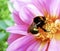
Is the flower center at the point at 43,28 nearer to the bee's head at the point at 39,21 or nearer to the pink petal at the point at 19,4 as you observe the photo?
the bee's head at the point at 39,21

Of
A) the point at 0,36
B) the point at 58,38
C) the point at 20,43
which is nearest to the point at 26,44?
the point at 20,43

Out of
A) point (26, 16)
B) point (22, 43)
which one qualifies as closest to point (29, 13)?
point (26, 16)

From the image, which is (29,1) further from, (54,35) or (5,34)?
(5,34)

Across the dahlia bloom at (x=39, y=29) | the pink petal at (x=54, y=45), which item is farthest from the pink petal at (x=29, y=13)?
the pink petal at (x=54, y=45)

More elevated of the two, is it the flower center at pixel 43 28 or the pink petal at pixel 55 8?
the pink petal at pixel 55 8

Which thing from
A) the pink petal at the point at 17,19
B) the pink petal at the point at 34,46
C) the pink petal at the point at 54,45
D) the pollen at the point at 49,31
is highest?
the pink petal at the point at 17,19

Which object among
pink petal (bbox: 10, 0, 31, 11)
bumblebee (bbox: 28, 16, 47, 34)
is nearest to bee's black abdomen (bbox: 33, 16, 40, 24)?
bumblebee (bbox: 28, 16, 47, 34)

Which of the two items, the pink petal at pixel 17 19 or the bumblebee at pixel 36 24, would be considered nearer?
the bumblebee at pixel 36 24

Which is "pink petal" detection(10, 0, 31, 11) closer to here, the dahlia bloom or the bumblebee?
the dahlia bloom
